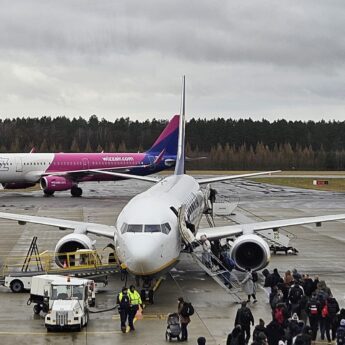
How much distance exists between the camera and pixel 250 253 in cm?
2775

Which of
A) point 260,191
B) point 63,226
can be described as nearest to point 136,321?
point 63,226

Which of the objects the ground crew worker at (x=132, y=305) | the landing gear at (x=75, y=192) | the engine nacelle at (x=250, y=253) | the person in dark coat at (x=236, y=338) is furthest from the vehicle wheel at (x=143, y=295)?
the landing gear at (x=75, y=192)

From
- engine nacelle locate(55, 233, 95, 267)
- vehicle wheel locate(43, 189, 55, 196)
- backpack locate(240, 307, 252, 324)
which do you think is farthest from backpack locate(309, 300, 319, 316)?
vehicle wheel locate(43, 189, 55, 196)

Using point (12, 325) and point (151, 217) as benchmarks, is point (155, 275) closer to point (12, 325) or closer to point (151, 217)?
point (151, 217)

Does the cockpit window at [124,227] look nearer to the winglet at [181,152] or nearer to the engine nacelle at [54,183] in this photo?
the winglet at [181,152]

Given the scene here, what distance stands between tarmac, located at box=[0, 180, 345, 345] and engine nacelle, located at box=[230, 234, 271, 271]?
1.49 metres

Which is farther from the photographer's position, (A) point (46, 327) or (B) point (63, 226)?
(B) point (63, 226)

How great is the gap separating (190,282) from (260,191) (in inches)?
2145

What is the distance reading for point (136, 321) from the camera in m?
22.1

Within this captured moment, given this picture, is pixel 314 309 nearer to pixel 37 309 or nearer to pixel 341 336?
pixel 341 336

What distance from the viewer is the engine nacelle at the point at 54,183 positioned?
69.6m

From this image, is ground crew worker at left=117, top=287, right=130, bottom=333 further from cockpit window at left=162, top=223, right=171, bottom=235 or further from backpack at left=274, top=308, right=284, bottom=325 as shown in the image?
backpack at left=274, top=308, right=284, bottom=325

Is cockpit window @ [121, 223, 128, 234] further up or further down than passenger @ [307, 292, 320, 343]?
further up

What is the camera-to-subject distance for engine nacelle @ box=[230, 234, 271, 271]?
89.8 feet
